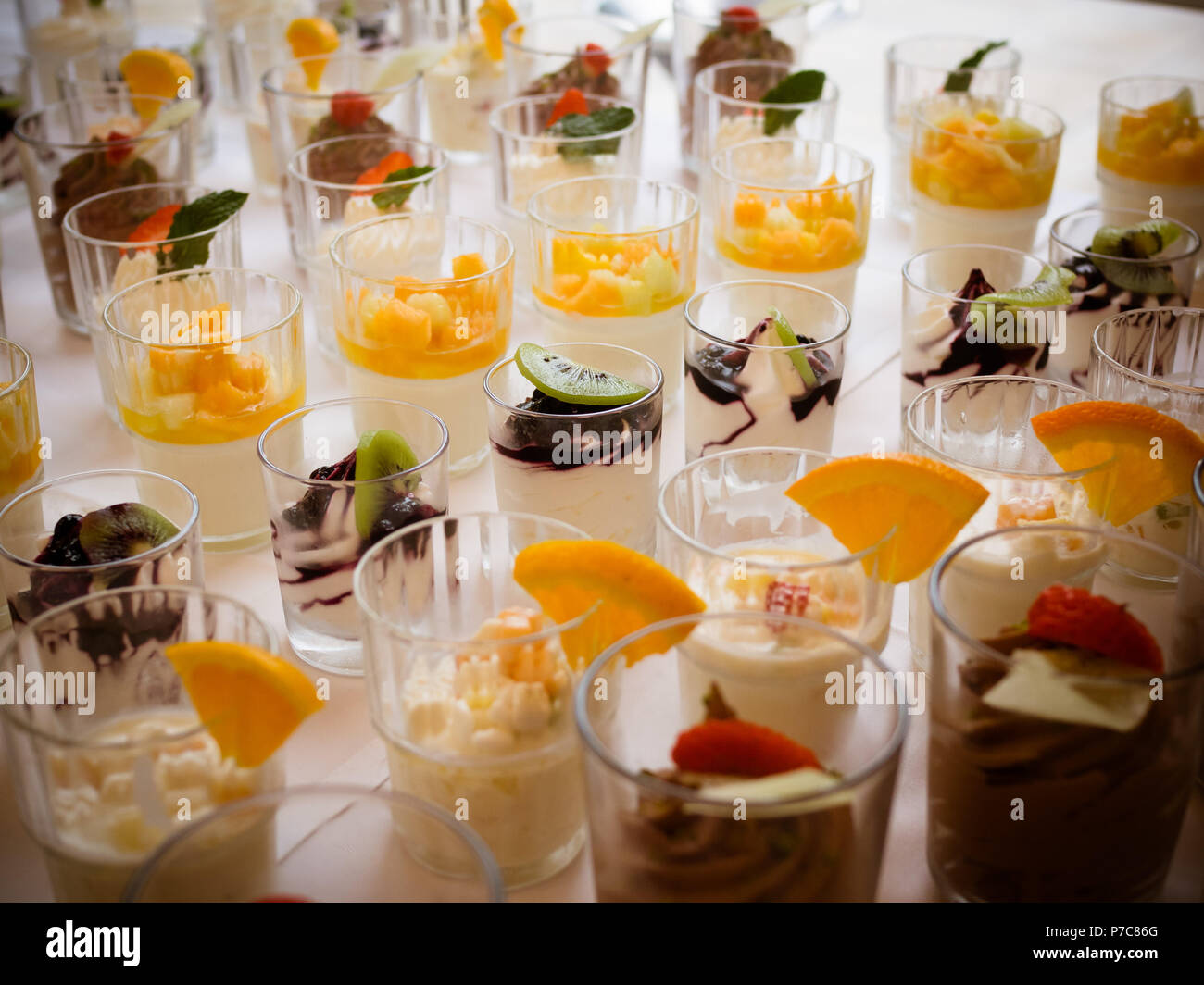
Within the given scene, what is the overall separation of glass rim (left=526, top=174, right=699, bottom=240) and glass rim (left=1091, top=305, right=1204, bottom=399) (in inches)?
21.0

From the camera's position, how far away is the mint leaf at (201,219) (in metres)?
1.67

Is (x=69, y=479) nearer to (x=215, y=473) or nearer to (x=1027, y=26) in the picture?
(x=215, y=473)

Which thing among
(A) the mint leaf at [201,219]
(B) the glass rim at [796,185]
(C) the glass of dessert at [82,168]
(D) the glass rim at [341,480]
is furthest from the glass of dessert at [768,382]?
(C) the glass of dessert at [82,168]

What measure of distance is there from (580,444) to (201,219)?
731 mm

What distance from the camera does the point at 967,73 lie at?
215 centimetres

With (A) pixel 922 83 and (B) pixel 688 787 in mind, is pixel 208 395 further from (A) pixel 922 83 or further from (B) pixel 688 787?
(A) pixel 922 83

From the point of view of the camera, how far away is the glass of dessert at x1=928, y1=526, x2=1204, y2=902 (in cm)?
85

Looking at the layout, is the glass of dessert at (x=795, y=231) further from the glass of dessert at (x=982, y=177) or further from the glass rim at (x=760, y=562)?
the glass rim at (x=760, y=562)

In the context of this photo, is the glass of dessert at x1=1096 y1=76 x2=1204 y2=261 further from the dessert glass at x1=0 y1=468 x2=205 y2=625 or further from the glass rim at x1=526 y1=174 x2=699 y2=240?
the dessert glass at x1=0 y1=468 x2=205 y2=625

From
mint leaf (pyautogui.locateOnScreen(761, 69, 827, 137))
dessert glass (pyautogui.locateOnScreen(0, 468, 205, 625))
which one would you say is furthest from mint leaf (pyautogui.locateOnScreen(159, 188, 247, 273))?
mint leaf (pyautogui.locateOnScreen(761, 69, 827, 137))

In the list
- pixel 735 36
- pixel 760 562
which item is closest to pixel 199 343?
pixel 760 562

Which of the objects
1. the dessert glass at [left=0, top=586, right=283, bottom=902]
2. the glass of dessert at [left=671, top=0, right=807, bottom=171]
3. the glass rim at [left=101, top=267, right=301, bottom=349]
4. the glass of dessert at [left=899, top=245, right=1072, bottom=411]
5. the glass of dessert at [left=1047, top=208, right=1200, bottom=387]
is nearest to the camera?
the dessert glass at [left=0, top=586, right=283, bottom=902]

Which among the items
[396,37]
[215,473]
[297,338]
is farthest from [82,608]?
[396,37]

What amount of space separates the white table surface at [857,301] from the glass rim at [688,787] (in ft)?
0.74
